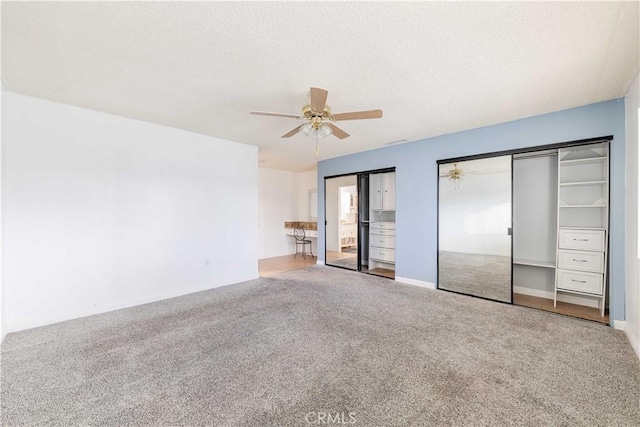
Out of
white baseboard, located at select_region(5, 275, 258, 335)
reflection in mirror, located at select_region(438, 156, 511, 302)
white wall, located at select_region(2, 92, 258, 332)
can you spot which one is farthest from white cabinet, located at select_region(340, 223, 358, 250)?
white baseboard, located at select_region(5, 275, 258, 335)

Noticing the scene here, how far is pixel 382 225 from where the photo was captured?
569 centimetres

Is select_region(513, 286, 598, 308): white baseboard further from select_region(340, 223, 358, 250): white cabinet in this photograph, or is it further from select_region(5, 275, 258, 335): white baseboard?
select_region(5, 275, 258, 335): white baseboard

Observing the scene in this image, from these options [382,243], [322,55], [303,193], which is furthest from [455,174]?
[303,193]

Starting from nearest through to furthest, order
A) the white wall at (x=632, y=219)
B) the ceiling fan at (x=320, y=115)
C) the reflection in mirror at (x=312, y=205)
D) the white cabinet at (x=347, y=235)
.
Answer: the ceiling fan at (x=320, y=115) < the white wall at (x=632, y=219) < the white cabinet at (x=347, y=235) < the reflection in mirror at (x=312, y=205)

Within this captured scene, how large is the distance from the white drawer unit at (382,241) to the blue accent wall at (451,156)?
652 millimetres

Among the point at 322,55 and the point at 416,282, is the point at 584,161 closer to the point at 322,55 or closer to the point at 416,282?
the point at 416,282

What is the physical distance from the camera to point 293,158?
6.02 m

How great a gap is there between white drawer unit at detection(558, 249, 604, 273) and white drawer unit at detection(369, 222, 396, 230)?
104 inches

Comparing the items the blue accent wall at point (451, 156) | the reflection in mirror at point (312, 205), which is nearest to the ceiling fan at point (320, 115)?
the blue accent wall at point (451, 156)

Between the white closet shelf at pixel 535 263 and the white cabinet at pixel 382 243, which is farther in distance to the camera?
the white cabinet at pixel 382 243

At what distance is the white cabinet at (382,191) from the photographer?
17.6 ft

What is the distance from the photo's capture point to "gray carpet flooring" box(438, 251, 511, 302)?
3818 mm

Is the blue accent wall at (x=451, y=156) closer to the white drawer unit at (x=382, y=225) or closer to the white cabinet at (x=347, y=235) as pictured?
the white drawer unit at (x=382, y=225)

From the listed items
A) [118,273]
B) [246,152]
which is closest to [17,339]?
[118,273]
